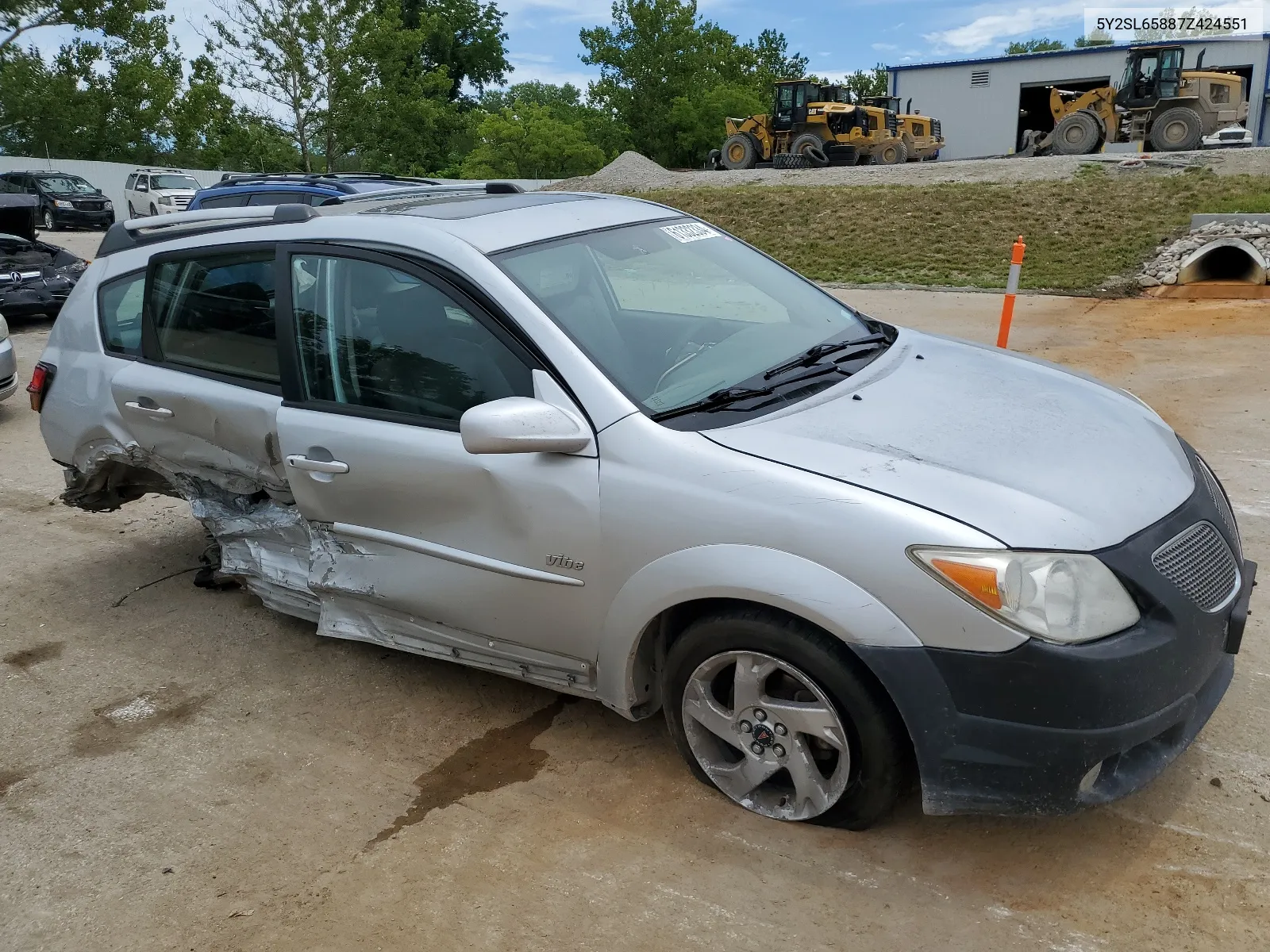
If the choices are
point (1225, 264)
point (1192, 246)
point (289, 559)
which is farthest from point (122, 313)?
point (1225, 264)

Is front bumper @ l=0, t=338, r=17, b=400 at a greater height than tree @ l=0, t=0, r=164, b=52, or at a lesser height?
lesser

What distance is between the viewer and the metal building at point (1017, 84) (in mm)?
38938

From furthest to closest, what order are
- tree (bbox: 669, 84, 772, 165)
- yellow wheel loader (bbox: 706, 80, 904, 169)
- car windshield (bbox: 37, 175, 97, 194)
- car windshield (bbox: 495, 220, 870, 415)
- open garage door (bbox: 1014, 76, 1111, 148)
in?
tree (bbox: 669, 84, 772, 165), open garage door (bbox: 1014, 76, 1111, 148), car windshield (bbox: 37, 175, 97, 194), yellow wheel loader (bbox: 706, 80, 904, 169), car windshield (bbox: 495, 220, 870, 415)

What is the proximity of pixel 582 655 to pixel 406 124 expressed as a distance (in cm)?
4089

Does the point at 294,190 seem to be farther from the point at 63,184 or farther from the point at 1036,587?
the point at 63,184

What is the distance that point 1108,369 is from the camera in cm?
867

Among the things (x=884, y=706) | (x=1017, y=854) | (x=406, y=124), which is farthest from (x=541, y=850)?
(x=406, y=124)

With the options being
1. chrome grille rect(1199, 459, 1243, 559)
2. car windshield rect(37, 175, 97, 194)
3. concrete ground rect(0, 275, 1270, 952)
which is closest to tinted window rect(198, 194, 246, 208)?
concrete ground rect(0, 275, 1270, 952)

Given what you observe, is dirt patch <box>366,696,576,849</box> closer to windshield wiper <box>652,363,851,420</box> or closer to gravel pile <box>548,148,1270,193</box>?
windshield wiper <box>652,363,851,420</box>

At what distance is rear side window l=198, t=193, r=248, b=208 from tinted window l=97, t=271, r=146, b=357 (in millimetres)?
8991

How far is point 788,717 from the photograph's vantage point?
9.29 feet

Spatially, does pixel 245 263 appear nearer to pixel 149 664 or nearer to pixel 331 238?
pixel 331 238

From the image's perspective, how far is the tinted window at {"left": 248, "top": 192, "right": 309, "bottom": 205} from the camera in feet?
Result: 41.1

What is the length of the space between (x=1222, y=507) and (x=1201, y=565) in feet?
1.72
